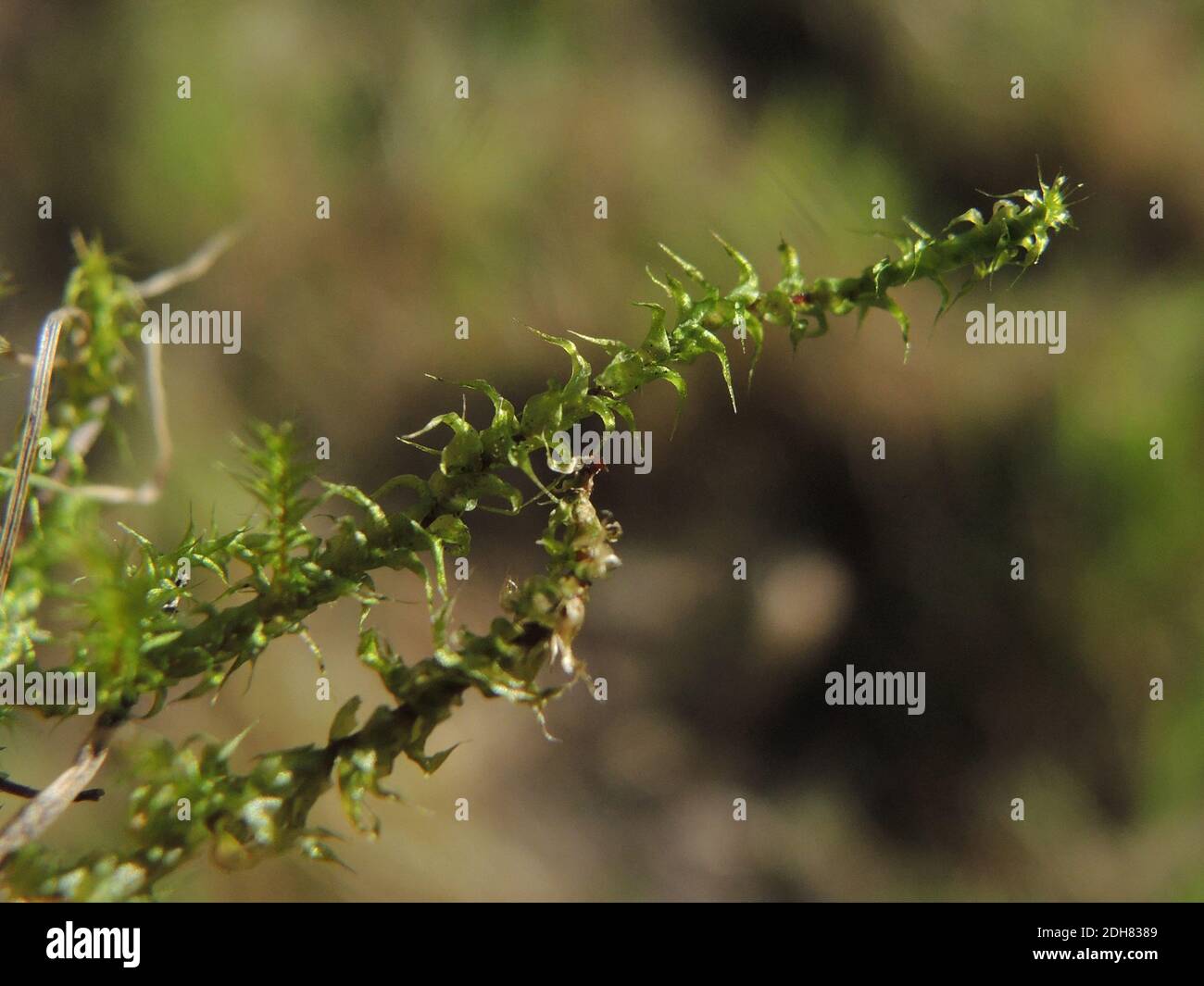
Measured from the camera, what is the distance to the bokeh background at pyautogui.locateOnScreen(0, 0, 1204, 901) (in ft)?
6.30

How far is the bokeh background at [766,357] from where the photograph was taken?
1920 mm

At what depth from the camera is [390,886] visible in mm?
A: 1784

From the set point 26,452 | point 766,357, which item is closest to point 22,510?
point 26,452

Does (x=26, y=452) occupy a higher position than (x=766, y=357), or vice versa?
(x=766, y=357)

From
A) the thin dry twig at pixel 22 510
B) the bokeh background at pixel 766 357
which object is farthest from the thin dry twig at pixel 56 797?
the bokeh background at pixel 766 357

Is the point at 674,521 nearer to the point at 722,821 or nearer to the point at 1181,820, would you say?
the point at 722,821

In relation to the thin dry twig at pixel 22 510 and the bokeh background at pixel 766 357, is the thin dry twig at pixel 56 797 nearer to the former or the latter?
the thin dry twig at pixel 22 510

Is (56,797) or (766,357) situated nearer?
(56,797)

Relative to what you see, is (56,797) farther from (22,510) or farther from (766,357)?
(766,357)

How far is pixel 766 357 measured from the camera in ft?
6.35

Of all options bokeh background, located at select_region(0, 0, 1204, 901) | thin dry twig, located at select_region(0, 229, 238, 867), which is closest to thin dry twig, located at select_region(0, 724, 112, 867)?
thin dry twig, located at select_region(0, 229, 238, 867)

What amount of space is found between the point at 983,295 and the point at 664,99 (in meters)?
0.72
